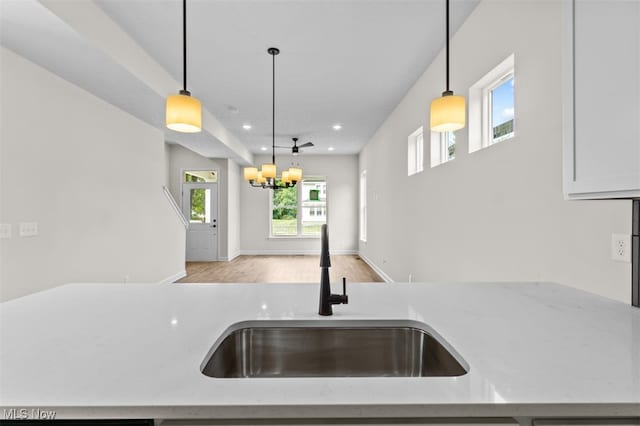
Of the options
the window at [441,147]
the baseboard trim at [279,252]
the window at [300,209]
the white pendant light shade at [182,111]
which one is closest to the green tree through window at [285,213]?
the window at [300,209]

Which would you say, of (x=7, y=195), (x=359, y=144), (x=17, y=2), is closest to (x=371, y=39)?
(x=17, y=2)

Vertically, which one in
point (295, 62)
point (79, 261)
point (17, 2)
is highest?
point (295, 62)

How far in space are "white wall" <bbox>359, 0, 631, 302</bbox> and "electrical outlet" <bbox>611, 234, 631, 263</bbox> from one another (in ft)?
0.08

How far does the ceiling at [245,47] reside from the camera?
244 centimetres

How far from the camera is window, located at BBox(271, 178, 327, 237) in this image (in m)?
9.07

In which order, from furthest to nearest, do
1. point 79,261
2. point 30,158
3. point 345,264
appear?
point 345,264, point 79,261, point 30,158

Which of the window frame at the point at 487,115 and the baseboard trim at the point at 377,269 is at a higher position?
the window frame at the point at 487,115

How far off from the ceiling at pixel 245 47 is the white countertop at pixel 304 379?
219 centimetres

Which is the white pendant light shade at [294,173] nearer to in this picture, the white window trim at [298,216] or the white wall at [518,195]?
the white wall at [518,195]

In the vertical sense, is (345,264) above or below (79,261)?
below

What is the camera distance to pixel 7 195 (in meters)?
2.58

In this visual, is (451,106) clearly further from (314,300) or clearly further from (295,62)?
(295,62)

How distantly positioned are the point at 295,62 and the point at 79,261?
126 inches

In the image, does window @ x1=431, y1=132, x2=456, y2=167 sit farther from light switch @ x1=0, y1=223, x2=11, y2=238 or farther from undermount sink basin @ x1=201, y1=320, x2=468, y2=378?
light switch @ x1=0, y1=223, x2=11, y2=238
